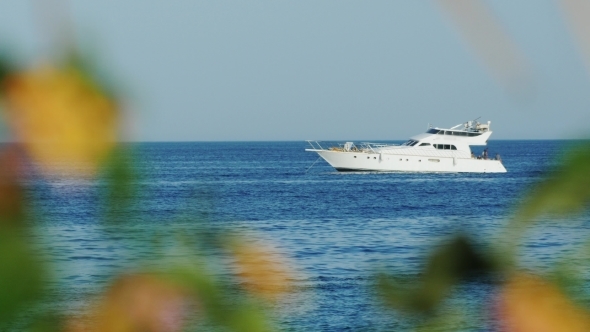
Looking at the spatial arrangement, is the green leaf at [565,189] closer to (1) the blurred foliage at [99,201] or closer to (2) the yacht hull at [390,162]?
(1) the blurred foliage at [99,201]

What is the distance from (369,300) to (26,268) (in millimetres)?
204

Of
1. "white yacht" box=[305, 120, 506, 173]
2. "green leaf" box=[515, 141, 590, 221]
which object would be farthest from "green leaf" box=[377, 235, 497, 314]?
"white yacht" box=[305, 120, 506, 173]

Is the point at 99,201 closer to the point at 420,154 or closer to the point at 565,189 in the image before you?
the point at 565,189

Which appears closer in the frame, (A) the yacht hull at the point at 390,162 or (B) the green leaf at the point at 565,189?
(B) the green leaf at the point at 565,189

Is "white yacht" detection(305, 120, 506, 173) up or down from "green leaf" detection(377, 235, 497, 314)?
Result: down

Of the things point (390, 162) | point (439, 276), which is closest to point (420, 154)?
point (390, 162)

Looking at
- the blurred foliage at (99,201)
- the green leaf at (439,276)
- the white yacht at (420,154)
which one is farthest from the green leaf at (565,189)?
the white yacht at (420,154)

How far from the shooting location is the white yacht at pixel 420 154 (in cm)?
5234

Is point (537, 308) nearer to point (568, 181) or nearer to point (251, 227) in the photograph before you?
point (568, 181)

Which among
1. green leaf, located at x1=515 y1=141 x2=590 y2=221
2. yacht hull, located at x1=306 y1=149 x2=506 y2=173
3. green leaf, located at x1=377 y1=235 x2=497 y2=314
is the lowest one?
yacht hull, located at x1=306 y1=149 x2=506 y2=173

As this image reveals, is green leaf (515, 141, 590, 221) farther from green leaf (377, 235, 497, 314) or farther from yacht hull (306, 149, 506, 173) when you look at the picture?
yacht hull (306, 149, 506, 173)

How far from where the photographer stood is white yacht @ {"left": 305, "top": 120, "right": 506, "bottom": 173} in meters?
52.3

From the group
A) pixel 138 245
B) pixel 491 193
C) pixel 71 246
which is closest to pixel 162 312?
pixel 138 245

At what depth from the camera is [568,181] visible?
0.54 m
